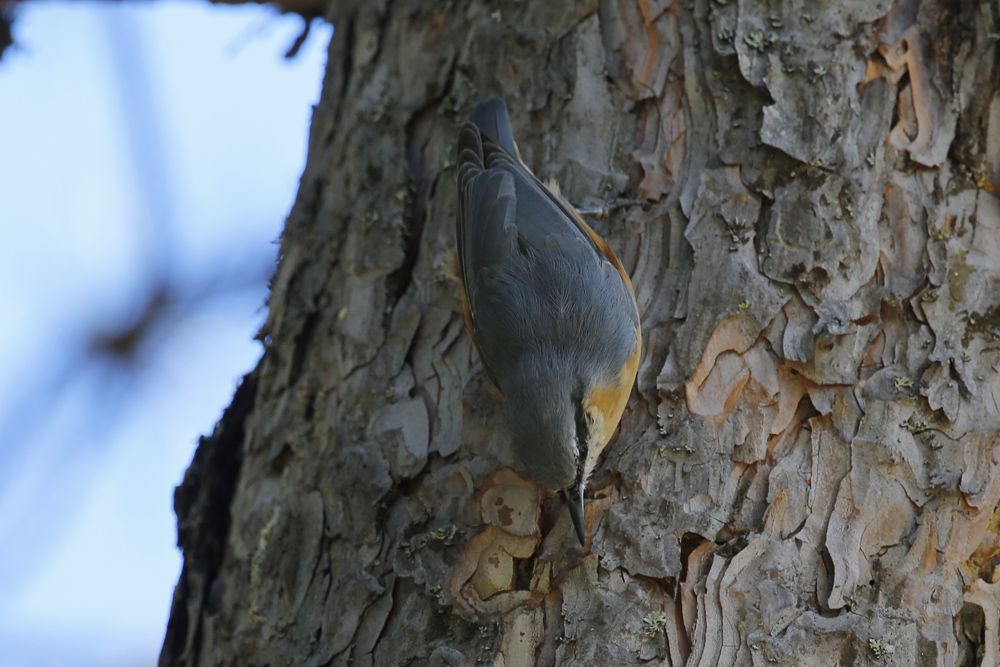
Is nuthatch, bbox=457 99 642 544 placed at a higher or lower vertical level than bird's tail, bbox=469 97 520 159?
lower

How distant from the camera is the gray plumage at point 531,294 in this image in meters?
2.62

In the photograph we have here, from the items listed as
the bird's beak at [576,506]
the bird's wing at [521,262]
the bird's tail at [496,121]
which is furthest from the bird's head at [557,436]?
the bird's tail at [496,121]

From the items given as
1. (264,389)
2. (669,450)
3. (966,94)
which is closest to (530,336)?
(669,450)

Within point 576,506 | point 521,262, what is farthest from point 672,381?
point 521,262

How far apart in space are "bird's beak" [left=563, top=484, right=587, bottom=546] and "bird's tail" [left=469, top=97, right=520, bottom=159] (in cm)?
127

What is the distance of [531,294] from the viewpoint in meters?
2.94

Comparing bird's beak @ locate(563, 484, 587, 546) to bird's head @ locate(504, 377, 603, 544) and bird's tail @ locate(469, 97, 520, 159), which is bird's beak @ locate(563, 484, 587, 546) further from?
bird's tail @ locate(469, 97, 520, 159)

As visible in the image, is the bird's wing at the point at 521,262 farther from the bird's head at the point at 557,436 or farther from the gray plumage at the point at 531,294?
the bird's head at the point at 557,436

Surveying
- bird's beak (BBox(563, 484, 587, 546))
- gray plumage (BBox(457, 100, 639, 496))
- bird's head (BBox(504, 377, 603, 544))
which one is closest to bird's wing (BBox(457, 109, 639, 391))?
gray plumage (BBox(457, 100, 639, 496))

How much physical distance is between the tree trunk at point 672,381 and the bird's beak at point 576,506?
74 millimetres

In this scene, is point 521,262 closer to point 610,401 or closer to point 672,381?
point 610,401

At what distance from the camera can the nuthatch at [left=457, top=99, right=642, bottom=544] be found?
8.25 feet

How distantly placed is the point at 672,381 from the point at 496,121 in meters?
1.13

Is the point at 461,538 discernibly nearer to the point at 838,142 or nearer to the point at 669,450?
the point at 669,450
